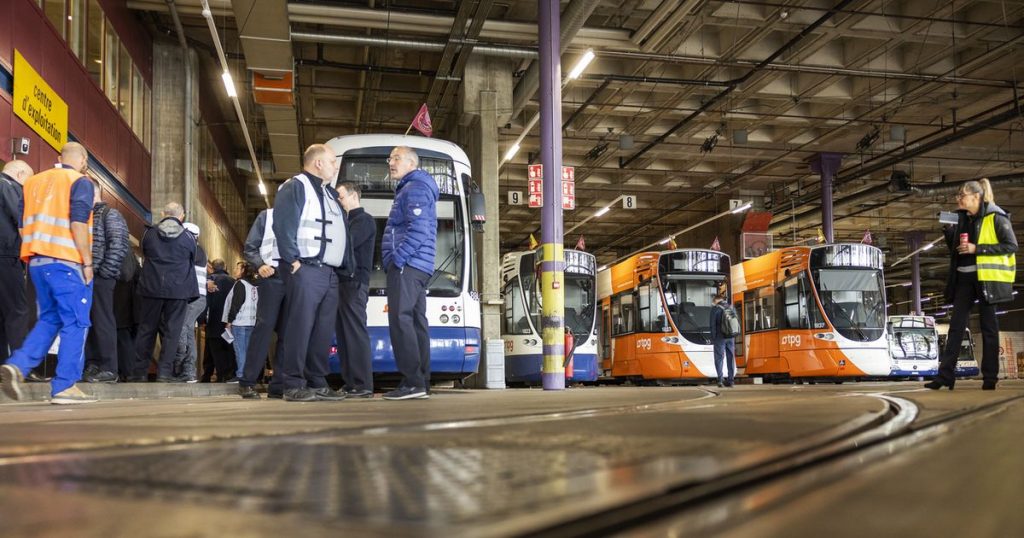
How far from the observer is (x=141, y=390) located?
8141 mm

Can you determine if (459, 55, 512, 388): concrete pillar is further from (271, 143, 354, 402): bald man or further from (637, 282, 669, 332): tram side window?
(271, 143, 354, 402): bald man

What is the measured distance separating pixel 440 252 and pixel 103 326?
3539 millimetres

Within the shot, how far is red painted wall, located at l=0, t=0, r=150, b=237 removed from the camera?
10.1m

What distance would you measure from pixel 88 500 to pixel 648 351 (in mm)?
18701

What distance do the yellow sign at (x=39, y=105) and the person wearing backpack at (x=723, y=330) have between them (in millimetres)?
10316

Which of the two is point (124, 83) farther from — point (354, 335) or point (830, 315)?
point (830, 315)

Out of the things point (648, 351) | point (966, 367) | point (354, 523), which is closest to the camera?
point (354, 523)

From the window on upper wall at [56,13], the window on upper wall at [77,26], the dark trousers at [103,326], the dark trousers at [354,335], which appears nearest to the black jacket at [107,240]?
the dark trousers at [103,326]

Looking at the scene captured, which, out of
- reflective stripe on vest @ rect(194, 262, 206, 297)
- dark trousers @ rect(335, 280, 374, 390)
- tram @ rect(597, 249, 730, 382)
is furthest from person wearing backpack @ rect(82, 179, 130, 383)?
tram @ rect(597, 249, 730, 382)

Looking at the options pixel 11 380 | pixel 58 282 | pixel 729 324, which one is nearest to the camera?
pixel 11 380

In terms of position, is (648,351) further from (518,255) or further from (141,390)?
(141,390)

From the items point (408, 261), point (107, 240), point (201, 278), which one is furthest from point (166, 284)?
point (408, 261)

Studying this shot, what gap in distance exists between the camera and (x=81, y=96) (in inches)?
512

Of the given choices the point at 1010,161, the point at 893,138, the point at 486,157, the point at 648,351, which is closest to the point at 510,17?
the point at 486,157
